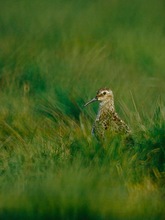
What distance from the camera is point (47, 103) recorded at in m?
9.58

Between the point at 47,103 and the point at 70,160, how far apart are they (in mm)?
2034

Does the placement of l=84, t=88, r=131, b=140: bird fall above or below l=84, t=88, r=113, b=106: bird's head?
below

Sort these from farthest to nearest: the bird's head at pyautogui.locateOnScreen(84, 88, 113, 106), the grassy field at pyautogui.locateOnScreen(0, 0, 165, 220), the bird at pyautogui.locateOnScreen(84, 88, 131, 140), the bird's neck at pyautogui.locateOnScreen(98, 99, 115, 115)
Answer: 1. the bird's head at pyautogui.locateOnScreen(84, 88, 113, 106)
2. the bird's neck at pyautogui.locateOnScreen(98, 99, 115, 115)
3. the bird at pyautogui.locateOnScreen(84, 88, 131, 140)
4. the grassy field at pyautogui.locateOnScreen(0, 0, 165, 220)

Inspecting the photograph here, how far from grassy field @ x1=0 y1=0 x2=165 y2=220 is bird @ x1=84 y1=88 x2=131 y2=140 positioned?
0.33ft

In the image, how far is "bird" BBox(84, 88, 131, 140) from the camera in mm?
7930

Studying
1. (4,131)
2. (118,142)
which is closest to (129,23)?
(4,131)

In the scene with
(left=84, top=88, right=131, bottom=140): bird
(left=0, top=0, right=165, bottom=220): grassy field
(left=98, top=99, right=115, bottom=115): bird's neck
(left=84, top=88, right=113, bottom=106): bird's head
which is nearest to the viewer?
(left=0, top=0, right=165, bottom=220): grassy field

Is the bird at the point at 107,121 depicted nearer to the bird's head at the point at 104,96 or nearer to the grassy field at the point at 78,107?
the bird's head at the point at 104,96

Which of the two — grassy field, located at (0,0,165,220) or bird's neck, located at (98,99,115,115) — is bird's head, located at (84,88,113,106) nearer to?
bird's neck, located at (98,99,115,115)

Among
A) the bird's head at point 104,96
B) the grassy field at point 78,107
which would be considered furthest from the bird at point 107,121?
the grassy field at point 78,107

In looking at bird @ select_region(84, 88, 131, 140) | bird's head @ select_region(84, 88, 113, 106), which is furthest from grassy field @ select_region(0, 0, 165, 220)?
bird's head @ select_region(84, 88, 113, 106)

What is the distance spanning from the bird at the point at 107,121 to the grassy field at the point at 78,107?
102 millimetres

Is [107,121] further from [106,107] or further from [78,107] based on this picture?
[78,107]

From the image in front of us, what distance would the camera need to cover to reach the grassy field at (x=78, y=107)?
6703mm
